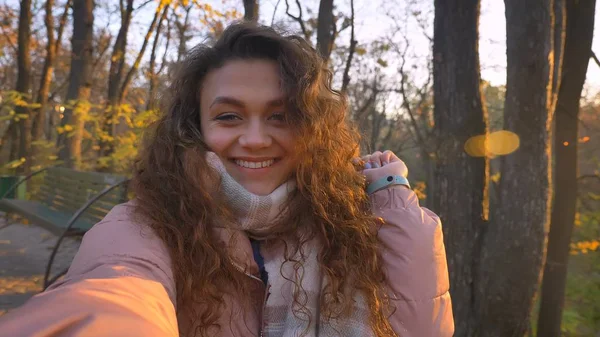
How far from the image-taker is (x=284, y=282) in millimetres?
1613

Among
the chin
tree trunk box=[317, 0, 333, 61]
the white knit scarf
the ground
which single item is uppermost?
tree trunk box=[317, 0, 333, 61]

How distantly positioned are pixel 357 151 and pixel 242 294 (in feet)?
2.57

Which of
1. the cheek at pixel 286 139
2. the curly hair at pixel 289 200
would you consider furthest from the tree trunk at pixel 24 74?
the cheek at pixel 286 139

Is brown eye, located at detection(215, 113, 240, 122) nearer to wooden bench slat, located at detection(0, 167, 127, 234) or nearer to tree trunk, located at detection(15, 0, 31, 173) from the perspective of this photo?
wooden bench slat, located at detection(0, 167, 127, 234)

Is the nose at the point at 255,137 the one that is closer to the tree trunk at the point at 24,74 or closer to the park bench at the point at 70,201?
the park bench at the point at 70,201

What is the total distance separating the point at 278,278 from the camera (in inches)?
63.6

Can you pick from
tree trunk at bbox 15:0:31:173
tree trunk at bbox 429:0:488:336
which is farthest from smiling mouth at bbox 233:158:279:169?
tree trunk at bbox 15:0:31:173

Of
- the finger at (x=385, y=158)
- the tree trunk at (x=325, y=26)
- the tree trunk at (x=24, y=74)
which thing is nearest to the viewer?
the finger at (x=385, y=158)

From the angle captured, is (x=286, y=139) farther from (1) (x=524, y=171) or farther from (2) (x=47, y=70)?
(2) (x=47, y=70)

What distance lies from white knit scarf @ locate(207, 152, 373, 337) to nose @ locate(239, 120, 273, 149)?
4.4 inches

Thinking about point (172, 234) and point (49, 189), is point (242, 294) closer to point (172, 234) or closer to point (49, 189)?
point (172, 234)

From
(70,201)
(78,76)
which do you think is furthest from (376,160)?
(78,76)

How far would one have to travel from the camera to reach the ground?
518 centimetres

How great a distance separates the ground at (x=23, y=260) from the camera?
518 cm
